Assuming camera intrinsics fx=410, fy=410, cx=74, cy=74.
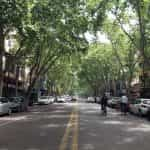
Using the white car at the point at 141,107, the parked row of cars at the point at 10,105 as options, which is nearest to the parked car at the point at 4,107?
the parked row of cars at the point at 10,105

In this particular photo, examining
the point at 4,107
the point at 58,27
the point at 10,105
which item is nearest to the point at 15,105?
the point at 10,105

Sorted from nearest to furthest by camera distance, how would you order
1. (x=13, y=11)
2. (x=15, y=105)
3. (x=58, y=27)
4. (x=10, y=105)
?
(x=13, y=11), (x=10, y=105), (x=58, y=27), (x=15, y=105)

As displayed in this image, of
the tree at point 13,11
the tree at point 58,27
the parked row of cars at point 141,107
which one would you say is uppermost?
Result: the tree at point 58,27

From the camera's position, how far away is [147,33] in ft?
122

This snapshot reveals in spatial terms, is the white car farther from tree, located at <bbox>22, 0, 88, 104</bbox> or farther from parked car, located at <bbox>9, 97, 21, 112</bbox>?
parked car, located at <bbox>9, 97, 21, 112</bbox>

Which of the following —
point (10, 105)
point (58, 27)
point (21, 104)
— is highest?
point (58, 27)

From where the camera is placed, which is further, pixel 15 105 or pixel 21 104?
pixel 21 104

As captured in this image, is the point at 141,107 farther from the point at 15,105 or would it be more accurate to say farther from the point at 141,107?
the point at 15,105

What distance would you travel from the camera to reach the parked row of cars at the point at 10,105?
3152 centimetres

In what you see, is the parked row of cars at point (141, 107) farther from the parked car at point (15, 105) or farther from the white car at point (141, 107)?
the parked car at point (15, 105)

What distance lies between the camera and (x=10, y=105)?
34188 mm

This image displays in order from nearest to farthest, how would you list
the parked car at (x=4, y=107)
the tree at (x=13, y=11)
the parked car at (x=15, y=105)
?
the tree at (x=13, y=11), the parked car at (x=4, y=107), the parked car at (x=15, y=105)

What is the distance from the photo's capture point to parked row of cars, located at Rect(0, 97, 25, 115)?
31.5 m

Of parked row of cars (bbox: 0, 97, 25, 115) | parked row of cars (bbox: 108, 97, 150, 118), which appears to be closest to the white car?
parked row of cars (bbox: 108, 97, 150, 118)
